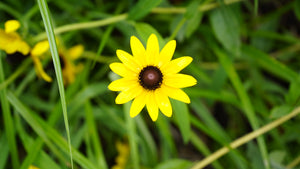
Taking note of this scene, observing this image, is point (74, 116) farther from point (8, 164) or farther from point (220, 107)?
point (220, 107)

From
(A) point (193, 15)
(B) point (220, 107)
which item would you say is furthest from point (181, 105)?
(B) point (220, 107)

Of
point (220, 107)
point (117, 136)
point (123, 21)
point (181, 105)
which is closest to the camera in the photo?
point (181, 105)

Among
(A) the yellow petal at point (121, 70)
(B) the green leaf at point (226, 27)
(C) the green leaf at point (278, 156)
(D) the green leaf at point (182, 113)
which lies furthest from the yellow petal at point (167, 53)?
(C) the green leaf at point (278, 156)

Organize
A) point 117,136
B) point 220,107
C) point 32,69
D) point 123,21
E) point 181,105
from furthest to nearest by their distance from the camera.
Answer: point 220,107, point 117,136, point 32,69, point 123,21, point 181,105

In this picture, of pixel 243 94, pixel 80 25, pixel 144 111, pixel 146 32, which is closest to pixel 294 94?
pixel 243 94

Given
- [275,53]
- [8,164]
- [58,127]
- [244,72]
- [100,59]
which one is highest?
[275,53]

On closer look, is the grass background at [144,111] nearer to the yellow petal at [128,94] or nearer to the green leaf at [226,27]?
the green leaf at [226,27]
